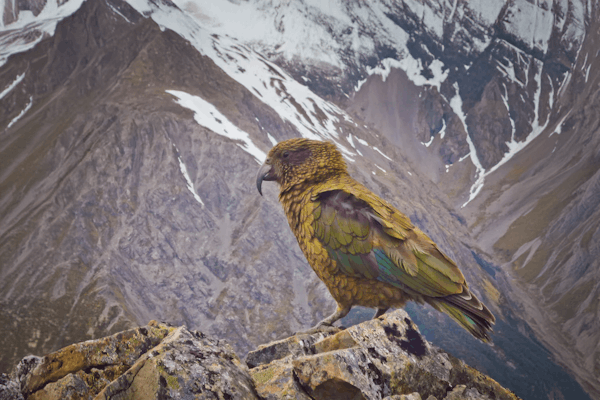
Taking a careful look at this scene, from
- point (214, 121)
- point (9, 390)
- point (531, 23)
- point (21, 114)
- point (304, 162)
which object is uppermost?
point (531, 23)

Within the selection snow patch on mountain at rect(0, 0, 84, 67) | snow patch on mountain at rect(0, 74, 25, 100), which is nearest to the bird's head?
snow patch on mountain at rect(0, 74, 25, 100)

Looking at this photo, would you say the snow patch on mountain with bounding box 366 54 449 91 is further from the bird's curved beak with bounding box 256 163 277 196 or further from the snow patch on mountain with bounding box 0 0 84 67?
the bird's curved beak with bounding box 256 163 277 196

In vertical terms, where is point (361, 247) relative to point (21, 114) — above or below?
above

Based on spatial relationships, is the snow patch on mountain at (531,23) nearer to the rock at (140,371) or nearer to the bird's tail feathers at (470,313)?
the bird's tail feathers at (470,313)

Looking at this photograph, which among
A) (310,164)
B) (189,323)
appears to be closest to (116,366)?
(310,164)

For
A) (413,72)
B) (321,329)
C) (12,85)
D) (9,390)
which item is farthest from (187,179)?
(413,72)

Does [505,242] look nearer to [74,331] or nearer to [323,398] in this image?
[74,331]

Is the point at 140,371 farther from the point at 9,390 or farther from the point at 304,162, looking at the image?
the point at 304,162

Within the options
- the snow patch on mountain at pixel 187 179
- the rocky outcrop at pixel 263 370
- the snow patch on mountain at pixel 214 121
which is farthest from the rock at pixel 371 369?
the snow patch on mountain at pixel 187 179
